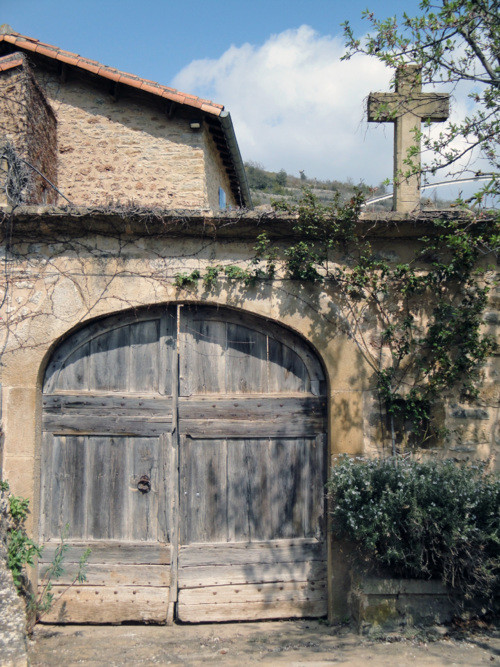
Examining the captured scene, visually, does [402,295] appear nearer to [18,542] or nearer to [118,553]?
[118,553]

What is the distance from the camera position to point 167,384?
482 cm

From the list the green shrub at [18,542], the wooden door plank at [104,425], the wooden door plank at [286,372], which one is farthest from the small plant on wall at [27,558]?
the wooden door plank at [286,372]

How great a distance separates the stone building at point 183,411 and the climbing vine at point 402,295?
0.29 feet

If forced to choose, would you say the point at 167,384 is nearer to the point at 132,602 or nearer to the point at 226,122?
the point at 132,602

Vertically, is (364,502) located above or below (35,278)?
below

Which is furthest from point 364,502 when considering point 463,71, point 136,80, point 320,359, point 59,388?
point 136,80

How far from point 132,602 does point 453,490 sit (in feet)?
9.14

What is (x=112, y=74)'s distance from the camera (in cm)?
784

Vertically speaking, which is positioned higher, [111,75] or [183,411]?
[111,75]

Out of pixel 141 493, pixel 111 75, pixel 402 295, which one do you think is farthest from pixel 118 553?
pixel 111 75

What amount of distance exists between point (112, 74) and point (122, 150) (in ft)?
3.39

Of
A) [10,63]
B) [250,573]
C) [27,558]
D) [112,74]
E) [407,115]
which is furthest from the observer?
[112,74]

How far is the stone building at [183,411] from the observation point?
182 inches

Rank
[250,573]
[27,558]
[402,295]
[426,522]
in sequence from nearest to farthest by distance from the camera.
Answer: [426,522]
[27,558]
[250,573]
[402,295]
